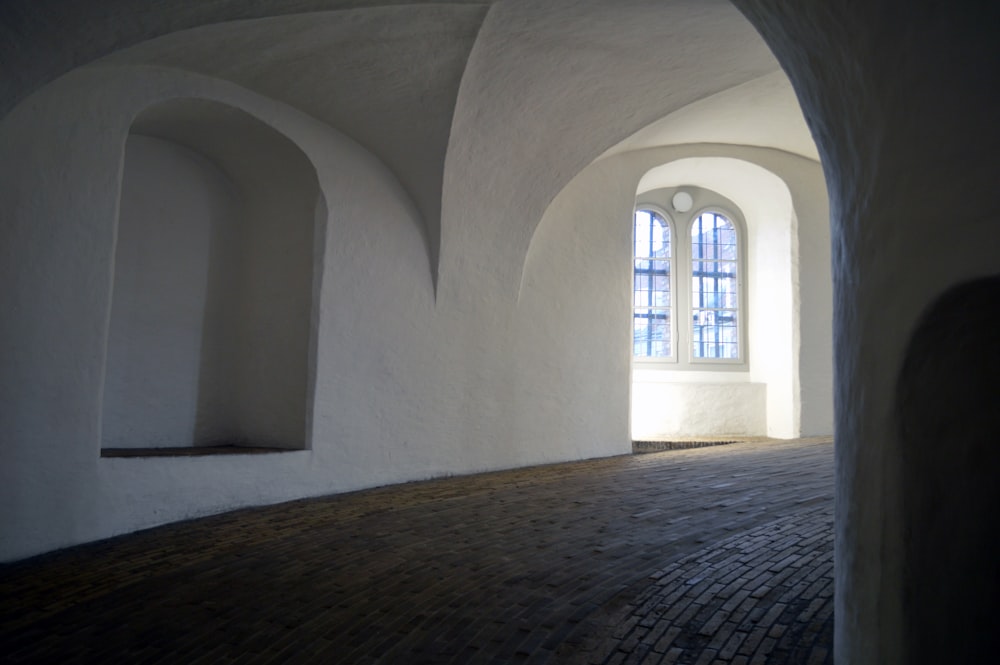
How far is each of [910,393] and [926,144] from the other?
74 cm

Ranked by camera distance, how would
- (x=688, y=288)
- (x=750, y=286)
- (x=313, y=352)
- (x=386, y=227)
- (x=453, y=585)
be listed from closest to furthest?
(x=453, y=585), (x=313, y=352), (x=386, y=227), (x=750, y=286), (x=688, y=288)

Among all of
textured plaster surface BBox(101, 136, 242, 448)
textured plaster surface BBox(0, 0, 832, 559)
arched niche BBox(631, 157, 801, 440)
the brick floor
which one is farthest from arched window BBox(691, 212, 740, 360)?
textured plaster surface BBox(101, 136, 242, 448)

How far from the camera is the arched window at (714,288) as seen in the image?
14.5 m

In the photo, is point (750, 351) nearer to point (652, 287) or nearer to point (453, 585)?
point (652, 287)

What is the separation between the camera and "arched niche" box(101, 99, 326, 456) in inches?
321

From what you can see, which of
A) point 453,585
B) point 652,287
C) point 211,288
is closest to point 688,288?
point 652,287

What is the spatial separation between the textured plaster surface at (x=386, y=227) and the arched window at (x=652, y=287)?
2727 millimetres

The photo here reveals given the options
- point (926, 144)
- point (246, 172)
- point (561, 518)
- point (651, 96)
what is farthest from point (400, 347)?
point (926, 144)

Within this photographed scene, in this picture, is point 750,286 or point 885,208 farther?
point 750,286

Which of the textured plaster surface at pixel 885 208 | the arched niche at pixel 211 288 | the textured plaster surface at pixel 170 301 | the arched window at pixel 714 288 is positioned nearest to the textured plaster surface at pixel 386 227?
the arched niche at pixel 211 288

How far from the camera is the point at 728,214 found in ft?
48.5

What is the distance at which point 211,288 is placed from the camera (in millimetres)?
8945

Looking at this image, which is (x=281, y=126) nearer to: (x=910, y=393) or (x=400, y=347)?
(x=400, y=347)

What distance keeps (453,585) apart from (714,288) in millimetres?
11120
